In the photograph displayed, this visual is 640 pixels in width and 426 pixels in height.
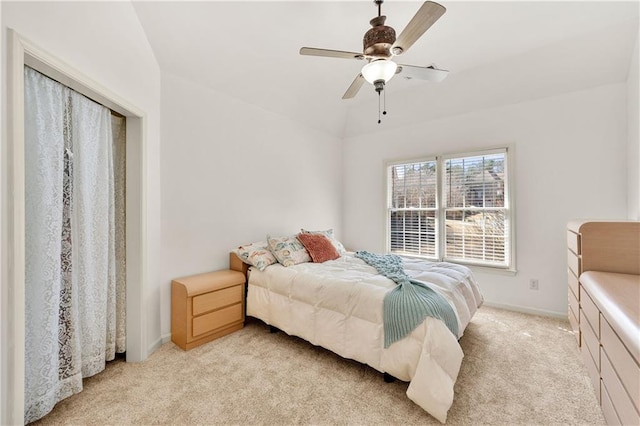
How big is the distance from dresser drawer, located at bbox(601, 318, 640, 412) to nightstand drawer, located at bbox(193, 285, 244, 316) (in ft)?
8.80

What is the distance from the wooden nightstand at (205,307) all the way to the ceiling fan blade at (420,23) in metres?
2.51

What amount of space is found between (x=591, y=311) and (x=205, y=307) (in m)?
2.88

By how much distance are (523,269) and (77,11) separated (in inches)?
188

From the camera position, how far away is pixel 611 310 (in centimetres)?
113

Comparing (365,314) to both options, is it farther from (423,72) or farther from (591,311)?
(423,72)

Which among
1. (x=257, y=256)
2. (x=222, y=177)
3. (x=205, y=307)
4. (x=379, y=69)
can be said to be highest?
(x=379, y=69)

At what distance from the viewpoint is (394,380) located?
6.21 feet

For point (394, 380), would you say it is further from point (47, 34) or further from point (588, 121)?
point (588, 121)

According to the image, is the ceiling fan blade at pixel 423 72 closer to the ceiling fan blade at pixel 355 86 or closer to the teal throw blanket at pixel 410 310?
the ceiling fan blade at pixel 355 86

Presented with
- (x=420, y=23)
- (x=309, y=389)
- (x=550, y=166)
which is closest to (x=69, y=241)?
(x=309, y=389)

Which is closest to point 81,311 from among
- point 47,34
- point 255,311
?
point 255,311

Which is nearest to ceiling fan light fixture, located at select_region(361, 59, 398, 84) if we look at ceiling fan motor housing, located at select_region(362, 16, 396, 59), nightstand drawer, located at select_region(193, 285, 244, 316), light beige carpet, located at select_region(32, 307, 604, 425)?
ceiling fan motor housing, located at select_region(362, 16, 396, 59)

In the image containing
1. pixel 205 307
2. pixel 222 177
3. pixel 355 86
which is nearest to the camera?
pixel 355 86

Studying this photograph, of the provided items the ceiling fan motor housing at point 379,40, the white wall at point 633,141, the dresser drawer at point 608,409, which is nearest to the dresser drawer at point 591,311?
the dresser drawer at point 608,409
